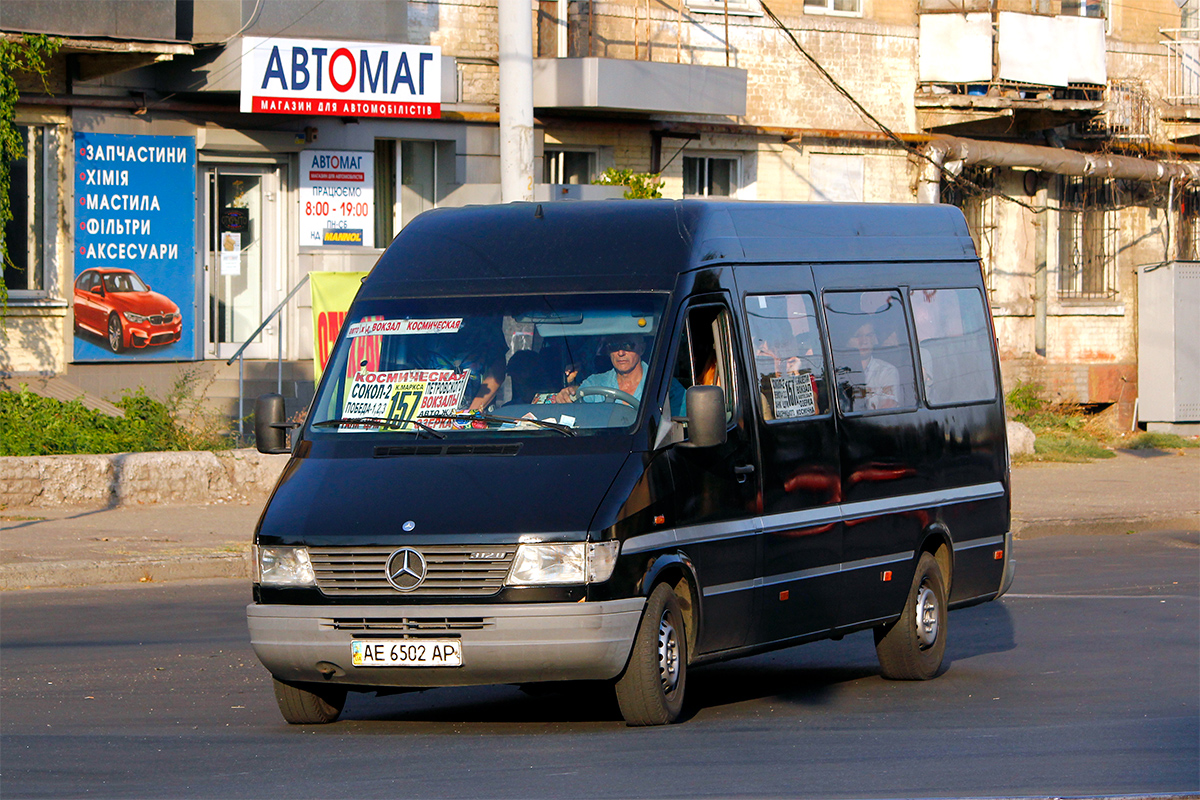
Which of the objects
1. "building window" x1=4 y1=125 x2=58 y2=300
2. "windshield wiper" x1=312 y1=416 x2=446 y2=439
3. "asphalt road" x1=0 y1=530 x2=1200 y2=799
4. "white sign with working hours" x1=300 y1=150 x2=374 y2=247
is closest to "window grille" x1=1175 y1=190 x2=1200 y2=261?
"white sign with working hours" x1=300 y1=150 x2=374 y2=247

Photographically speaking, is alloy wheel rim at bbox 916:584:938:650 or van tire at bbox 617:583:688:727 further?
alloy wheel rim at bbox 916:584:938:650

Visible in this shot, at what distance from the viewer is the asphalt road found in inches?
260

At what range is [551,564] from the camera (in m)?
7.16

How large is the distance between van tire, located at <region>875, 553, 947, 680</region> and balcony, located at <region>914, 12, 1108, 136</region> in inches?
720

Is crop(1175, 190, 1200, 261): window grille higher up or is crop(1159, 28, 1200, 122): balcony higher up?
crop(1159, 28, 1200, 122): balcony

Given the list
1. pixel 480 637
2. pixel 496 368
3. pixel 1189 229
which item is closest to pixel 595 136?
pixel 1189 229

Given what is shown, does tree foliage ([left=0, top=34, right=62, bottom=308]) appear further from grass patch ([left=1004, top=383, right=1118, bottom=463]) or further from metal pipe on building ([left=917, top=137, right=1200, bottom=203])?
metal pipe on building ([left=917, top=137, right=1200, bottom=203])

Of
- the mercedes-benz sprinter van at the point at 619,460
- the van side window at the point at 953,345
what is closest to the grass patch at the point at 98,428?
the mercedes-benz sprinter van at the point at 619,460

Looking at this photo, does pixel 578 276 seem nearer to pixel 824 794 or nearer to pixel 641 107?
pixel 824 794

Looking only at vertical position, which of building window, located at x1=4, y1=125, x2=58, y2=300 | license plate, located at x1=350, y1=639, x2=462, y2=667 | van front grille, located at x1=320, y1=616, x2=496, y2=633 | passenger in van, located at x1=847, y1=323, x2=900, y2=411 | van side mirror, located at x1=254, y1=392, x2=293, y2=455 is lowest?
license plate, located at x1=350, y1=639, x2=462, y2=667

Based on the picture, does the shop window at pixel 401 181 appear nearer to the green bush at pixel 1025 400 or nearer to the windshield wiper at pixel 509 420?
the green bush at pixel 1025 400

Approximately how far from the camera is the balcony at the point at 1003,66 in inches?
1046

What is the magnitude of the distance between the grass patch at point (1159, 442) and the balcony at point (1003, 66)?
17.1 feet

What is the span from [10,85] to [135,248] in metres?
2.46
